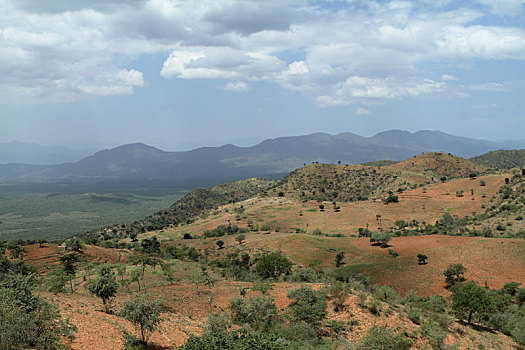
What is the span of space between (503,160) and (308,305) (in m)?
189

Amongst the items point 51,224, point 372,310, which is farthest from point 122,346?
point 51,224

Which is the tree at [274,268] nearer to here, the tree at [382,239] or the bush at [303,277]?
the bush at [303,277]

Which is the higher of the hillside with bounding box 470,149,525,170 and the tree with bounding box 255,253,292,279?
the hillside with bounding box 470,149,525,170

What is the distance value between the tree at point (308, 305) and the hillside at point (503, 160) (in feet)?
555

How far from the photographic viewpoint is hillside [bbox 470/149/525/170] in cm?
15559

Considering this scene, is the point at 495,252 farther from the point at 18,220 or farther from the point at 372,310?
the point at 18,220

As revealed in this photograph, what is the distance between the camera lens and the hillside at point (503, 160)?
Result: 156 meters

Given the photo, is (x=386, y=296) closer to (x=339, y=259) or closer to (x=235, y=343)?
(x=235, y=343)

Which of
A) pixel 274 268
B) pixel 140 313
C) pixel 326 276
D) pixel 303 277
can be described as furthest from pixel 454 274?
pixel 140 313

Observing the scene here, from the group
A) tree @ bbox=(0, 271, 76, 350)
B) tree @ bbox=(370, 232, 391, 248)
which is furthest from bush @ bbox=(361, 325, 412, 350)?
tree @ bbox=(370, 232, 391, 248)

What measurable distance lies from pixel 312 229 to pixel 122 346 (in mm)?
64981

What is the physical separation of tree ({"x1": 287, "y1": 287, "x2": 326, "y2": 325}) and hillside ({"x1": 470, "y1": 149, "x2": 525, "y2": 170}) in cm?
16917

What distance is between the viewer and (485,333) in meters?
24.5

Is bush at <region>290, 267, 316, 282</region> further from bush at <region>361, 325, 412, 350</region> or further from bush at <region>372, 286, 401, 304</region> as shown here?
bush at <region>361, 325, 412, 350</region>
